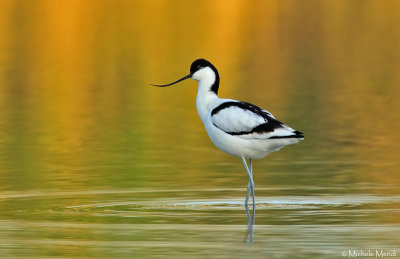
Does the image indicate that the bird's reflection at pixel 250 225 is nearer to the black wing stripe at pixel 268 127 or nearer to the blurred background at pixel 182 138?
the blurred background at pixel 182 138

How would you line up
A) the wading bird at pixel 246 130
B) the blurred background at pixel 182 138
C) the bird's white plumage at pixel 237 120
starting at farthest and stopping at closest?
the bird's white plumage at pixel 237 120 < the wading bird at pixel 246 130 < the blurred background at pixel 182 138

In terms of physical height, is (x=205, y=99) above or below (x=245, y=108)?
above

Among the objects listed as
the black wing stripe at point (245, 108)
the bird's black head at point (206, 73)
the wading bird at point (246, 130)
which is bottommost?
the wading bird at point (246, 130)

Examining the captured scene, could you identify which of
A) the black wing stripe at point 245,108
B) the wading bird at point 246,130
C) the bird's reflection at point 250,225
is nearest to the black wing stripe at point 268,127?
the wading bird at point 246,130

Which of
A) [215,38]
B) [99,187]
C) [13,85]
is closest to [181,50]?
[215,38]

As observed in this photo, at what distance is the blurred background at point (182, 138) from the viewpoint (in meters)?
11.6

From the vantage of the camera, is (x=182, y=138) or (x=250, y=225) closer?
(x=250, y=225)

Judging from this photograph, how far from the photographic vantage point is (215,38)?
4750cm

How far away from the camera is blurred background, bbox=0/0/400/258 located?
11.6m

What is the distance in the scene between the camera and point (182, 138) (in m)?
21.2

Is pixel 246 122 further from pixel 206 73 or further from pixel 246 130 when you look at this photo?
pixel 206 73

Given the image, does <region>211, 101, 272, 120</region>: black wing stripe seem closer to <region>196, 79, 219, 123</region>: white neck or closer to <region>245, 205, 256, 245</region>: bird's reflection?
<region>196, 79, 219, 123</region>: white neck

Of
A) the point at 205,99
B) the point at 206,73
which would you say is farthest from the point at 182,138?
the point at 205,99

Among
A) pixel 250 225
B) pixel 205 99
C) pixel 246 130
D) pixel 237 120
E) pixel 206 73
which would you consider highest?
pixel 206 73
